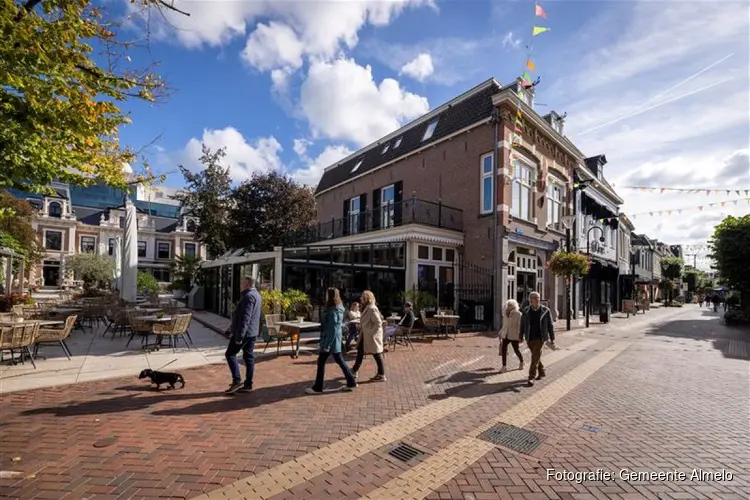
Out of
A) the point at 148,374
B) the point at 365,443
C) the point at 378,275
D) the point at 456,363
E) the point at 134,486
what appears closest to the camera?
the point at 134,486

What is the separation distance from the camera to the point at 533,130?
650 inches

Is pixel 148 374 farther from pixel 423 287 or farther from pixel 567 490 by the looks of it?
pixel 423 287

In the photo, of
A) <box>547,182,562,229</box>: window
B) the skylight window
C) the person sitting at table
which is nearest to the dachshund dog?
the person sitting at table

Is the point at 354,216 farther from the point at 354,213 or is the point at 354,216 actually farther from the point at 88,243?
the point at 88,243

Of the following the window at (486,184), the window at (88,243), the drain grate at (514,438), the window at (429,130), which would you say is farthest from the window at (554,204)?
the window at (88,243)

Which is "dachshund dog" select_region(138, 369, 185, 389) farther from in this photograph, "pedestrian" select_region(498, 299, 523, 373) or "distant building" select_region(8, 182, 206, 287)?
"distant building" select_region(8, 182, 206, 287)

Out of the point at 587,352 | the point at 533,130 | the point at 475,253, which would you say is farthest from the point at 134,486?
the point at 533,130

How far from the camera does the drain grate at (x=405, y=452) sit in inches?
148

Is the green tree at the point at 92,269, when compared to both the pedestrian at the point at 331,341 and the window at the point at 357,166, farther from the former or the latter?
the pedestrian at the point at 331,341

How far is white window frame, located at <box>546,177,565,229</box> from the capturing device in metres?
18.2

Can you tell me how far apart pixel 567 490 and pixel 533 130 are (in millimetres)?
16121

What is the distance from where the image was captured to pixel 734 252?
17.9 metres

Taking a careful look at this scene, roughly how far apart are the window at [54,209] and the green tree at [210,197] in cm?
2917

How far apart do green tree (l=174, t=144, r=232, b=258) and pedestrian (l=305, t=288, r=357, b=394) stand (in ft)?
59.0
